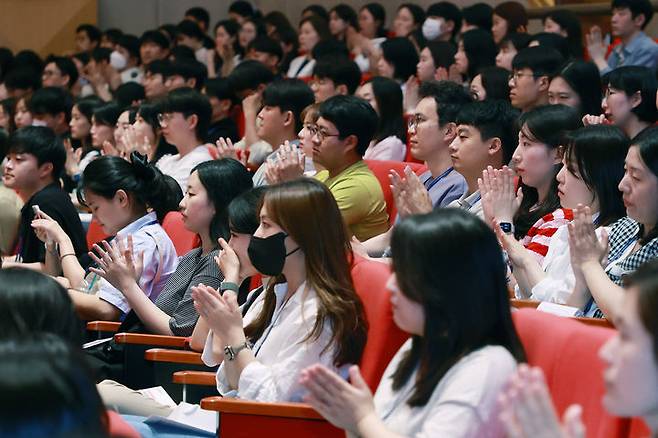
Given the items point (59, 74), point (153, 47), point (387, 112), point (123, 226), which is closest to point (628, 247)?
point (123, 226)

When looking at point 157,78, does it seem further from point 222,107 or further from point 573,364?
point 573,364

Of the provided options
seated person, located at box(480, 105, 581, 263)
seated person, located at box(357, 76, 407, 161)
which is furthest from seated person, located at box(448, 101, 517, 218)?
seated person, located at box(357, 76, 407, 161)

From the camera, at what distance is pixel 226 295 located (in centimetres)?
291

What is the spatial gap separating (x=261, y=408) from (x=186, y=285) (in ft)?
3.88

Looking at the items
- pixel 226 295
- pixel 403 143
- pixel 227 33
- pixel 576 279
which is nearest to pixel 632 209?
pixel 576 279

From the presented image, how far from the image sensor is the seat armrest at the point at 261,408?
2.68 metres

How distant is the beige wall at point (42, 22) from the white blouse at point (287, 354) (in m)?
8.84

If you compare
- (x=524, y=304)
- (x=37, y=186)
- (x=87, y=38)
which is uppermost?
(x=87, y=38)

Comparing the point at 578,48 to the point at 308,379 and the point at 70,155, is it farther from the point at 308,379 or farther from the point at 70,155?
the point at 308,379

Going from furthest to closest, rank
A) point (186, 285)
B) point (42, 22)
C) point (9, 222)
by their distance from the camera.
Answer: point (42, 22) → point (9, 222) → point (186, 285)

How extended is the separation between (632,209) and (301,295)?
91 centimetres

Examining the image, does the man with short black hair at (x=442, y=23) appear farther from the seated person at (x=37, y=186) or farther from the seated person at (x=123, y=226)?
the seated person at (x=123, y=226)

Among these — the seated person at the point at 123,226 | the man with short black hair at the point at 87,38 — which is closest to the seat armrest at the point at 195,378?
the seated person at the point at 123,226

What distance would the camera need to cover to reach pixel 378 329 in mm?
2754
